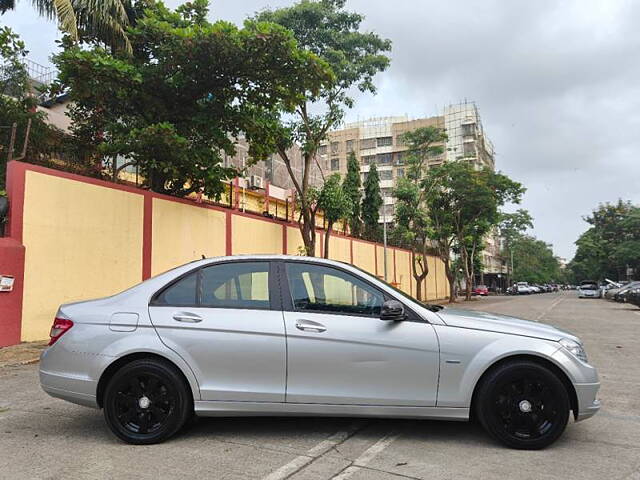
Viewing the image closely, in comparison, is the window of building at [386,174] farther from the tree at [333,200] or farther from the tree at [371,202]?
the tree at [333,200]

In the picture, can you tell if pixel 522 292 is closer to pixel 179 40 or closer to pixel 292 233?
pixel 292 233

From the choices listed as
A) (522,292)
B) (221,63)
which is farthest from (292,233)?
(522,292)

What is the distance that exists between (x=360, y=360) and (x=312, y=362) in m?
0.38

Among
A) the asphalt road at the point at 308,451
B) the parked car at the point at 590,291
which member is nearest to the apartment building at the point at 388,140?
the parked car at the point at 590,291

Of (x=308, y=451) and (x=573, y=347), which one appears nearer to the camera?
(x=308, y=451)

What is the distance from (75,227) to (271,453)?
896cm

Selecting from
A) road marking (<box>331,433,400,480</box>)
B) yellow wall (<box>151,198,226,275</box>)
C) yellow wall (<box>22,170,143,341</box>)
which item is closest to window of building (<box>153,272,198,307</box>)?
road marking (<box>331,433,400,480</box>)

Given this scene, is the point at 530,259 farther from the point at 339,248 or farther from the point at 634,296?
the point at 339,248

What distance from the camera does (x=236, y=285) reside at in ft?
14.6

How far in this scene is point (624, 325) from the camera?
15906mm

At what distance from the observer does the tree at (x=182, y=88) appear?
11.6 m

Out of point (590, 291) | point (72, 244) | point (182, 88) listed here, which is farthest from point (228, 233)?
point (590, 291)

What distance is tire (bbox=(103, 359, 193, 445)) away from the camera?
13.8 ft

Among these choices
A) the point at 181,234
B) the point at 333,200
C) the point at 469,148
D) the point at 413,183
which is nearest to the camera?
the point at 181,234
